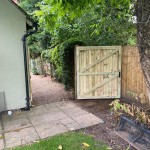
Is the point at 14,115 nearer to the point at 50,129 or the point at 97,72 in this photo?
the point at 50,129

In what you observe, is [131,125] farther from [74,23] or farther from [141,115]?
[74,23]

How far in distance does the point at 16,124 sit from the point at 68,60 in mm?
3108

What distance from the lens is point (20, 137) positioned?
4.45 metres

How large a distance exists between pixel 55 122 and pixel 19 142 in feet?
3.99

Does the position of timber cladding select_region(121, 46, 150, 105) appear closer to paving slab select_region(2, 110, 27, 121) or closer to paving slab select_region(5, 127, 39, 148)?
paving slab select_region(5, 127, 39, 148)

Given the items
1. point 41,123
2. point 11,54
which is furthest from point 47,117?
point 11,54

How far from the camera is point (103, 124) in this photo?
505cm

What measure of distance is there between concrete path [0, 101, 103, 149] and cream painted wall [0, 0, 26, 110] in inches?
24.4

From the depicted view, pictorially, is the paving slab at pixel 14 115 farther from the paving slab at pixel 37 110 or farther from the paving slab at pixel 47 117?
the paving slab at pixel 47 117

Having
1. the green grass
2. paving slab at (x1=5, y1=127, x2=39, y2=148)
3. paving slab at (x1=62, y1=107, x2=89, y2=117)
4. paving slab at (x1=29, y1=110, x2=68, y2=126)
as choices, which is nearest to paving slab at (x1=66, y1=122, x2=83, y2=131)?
the green grass

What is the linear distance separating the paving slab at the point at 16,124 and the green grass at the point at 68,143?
40.6 inches

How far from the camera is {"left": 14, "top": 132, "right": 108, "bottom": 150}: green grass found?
13.0 ft

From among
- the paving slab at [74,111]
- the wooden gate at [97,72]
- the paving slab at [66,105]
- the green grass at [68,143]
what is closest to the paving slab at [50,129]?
the green grass at [68,143]

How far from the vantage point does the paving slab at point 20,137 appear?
420 cm
